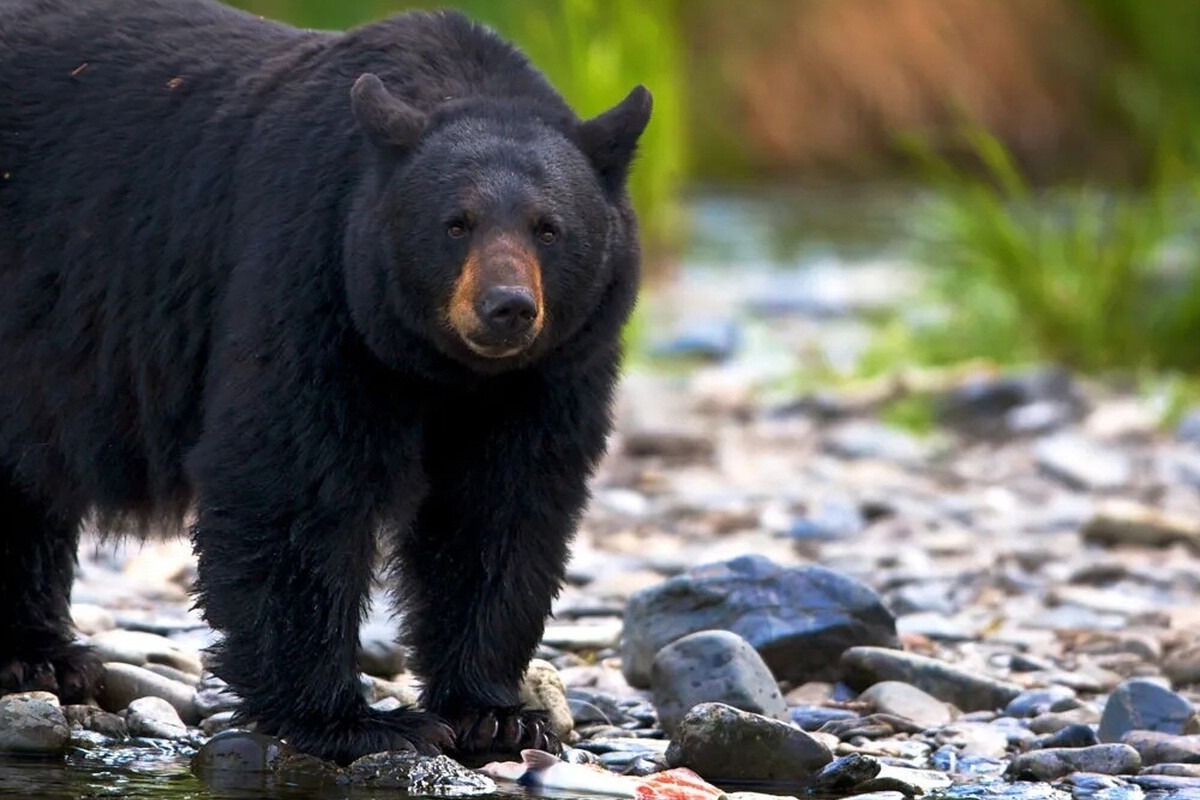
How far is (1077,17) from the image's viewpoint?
2258cm

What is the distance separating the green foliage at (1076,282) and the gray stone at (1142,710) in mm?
5421

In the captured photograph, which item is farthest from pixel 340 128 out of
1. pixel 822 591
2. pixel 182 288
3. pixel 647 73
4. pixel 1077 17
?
pixel 1077 17

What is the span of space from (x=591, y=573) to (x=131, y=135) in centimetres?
236

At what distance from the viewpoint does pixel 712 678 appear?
500cm

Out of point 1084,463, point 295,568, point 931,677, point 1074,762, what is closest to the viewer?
point 295,568

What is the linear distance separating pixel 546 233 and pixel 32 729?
156 cm

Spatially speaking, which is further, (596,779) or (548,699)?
(548,699)

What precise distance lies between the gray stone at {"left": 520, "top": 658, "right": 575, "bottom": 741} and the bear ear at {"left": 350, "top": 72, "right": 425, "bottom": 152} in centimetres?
131

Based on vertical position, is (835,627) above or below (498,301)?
below

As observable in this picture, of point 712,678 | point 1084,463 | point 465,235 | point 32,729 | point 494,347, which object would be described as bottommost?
point 32,729

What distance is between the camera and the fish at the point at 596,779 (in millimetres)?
4320

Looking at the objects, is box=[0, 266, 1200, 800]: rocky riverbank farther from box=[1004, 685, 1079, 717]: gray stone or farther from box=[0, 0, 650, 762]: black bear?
box=[0, 0, 650, 762]: black bear

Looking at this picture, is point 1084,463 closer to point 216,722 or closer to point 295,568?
point 216,722

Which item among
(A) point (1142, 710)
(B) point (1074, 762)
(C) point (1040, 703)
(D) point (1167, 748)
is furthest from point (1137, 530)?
(B) point (1074, 762)
